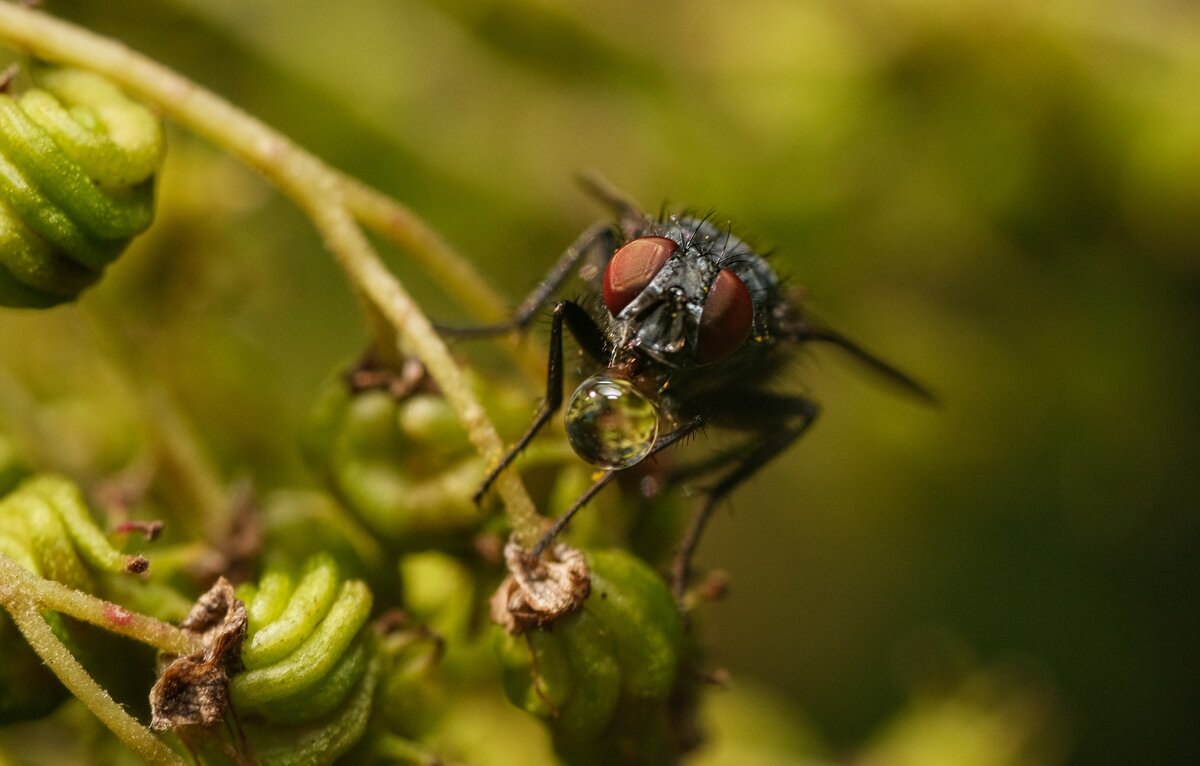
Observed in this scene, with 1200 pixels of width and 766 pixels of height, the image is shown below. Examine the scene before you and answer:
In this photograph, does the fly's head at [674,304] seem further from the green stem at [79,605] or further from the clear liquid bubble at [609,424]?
the green stem at [79,605]

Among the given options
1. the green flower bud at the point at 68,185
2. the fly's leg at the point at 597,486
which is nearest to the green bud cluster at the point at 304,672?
the fly's leg at the point at 597,486

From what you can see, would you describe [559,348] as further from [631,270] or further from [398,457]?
[398,457]

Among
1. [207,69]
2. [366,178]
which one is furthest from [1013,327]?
[207,69]

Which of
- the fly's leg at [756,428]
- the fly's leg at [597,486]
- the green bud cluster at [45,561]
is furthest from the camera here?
the fly's leg at [756,428]

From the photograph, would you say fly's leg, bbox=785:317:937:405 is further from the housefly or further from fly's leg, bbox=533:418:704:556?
fly's leg, bbox=533:418:704:556

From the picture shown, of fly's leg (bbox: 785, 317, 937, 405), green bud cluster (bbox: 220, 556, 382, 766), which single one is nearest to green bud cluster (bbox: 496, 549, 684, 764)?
green bud cluster (bbox: 220, 556, 382, 766)

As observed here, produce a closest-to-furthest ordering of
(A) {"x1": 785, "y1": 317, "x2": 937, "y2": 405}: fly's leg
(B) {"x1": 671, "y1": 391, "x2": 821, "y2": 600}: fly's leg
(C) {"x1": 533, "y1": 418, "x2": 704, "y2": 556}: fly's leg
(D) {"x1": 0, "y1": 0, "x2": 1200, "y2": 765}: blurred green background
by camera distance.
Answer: (C) {"x1": 533, "y1": 418, "x2": 704, "y2": 556}: fly's leg
(B) {"x1": 671, "y1": 391, "x2": 821, "y2": 600}: fly's leg
(A) {"x1": 785, "y1": 317, "x2": 937, "y2": 405}: fly's leg
(D) {"x1": 0, "y1": 0, "x2": 1200, "y2": 765}: blurred green background

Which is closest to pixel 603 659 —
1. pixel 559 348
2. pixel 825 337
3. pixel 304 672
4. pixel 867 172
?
pixel 304 672
